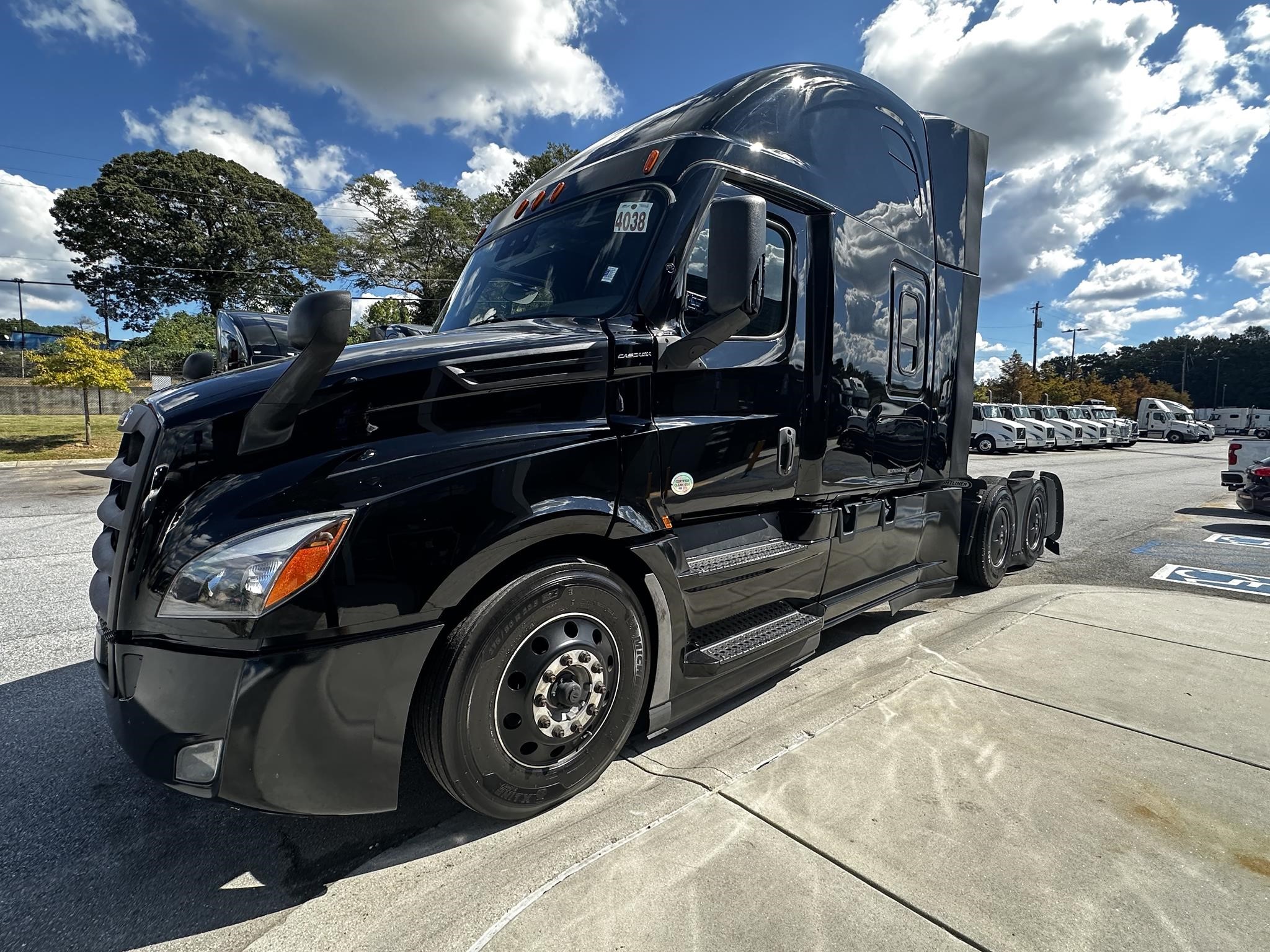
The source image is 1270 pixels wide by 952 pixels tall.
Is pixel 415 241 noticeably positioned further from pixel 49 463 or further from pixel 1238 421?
pixel 1238 421

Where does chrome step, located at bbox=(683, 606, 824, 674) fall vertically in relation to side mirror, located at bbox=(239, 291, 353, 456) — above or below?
below

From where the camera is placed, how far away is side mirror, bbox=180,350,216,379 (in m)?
3.26

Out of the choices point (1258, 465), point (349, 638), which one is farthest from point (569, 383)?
point (1258, 465)

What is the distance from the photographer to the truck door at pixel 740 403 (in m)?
2.71

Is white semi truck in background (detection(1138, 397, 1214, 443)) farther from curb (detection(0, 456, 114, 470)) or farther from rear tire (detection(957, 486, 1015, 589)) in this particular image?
curb (detection(0, 456, 114, 470))

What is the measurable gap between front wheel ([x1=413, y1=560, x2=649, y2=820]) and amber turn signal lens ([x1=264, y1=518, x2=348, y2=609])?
48 cm

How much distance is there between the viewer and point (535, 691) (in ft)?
7.42

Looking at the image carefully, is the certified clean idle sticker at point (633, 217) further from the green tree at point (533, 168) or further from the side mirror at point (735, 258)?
the green tree at point (533, 168)

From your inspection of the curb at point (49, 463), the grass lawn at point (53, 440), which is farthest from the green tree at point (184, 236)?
the curb at point (49, 463)

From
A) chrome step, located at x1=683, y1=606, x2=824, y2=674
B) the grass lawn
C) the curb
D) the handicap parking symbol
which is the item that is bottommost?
the handicap parking symbol

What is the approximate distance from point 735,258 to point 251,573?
Result: 6.26ft

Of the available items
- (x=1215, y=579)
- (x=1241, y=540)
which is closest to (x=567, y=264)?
(x=1215, y=579)

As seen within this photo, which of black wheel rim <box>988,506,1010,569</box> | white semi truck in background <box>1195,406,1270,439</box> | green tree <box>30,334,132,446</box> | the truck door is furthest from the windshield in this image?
white semi truck in background <box>1195,406,1270,439</box>

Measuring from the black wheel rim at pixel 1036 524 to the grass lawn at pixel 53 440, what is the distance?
16.2 m
